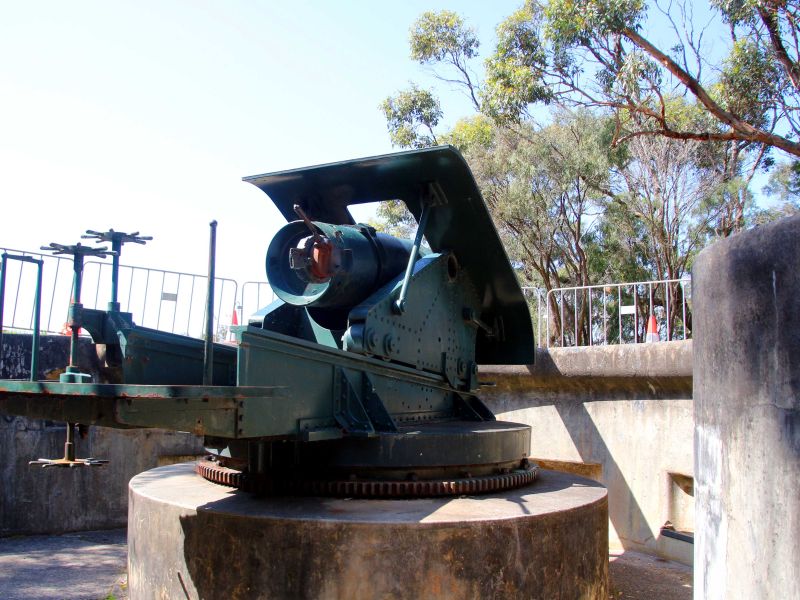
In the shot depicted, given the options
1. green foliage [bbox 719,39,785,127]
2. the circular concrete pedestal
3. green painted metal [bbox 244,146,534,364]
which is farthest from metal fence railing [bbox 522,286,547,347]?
green foliage [bbox 719,39,785,127]

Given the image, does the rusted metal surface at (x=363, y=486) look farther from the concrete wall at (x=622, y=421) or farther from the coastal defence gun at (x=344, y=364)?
the concrete wall at (x=622, y=421)

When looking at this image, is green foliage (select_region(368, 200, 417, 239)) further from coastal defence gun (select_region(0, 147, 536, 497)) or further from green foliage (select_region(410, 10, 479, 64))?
coastal defence gun (select_region(0, 147, 536, 497))

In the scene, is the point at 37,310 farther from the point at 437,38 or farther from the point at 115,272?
the point at 437,38

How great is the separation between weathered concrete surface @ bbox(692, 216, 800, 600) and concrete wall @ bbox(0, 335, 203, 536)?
282 inches

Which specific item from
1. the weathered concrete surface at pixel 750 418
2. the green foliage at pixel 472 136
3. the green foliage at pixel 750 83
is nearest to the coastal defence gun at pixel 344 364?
the weathered concrete surface at pixel 750 418

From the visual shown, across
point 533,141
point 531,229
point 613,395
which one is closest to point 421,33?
point 533,141

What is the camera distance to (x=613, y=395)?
8.31 metres

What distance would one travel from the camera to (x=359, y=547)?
152 inches

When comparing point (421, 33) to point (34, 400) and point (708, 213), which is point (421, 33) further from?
point (34, 400)

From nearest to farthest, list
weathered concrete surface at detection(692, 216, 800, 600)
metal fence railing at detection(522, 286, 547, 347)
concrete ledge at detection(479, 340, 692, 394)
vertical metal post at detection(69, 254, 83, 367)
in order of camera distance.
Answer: weathered concrete surface at detection(692, 216, 800, 600)
vertical metal post at detection(69, 254, 83, 367)
concrete ledge at detection(479, 340, 692, 394)
metal fence railing at detection(522, 286, 547, 347)

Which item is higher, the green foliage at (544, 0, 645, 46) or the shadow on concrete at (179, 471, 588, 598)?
the green foliage at (544, 0, 645, 46)

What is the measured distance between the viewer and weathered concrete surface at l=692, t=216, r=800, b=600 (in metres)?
2.18

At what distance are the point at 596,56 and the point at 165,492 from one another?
13.7 m

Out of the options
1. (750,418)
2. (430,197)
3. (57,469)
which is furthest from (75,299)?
(57,469)
